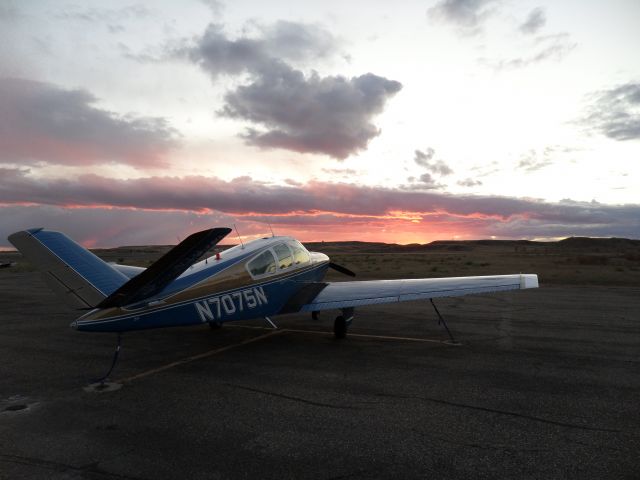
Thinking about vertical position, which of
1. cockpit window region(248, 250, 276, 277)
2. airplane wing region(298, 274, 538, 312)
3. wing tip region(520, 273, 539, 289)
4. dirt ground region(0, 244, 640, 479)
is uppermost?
cockpit window region(248, 250, 276, 277)

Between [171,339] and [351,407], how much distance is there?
6847 mm

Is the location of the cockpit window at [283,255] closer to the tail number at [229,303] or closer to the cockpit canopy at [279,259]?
the cockpit canopy at [279,259]

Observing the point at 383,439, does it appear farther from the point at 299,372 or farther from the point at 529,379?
the point at 529,379

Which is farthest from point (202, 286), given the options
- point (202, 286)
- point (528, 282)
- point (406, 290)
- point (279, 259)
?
point (528, 282)

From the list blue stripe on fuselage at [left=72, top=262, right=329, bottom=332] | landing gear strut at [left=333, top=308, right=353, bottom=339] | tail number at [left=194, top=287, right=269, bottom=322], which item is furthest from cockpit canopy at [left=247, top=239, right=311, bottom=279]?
landing gear strut at [left=333, top=308, right=353, bottom=339]

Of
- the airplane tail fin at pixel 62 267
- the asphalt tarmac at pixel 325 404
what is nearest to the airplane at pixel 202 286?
the airplane tail fin at pixel 62 267

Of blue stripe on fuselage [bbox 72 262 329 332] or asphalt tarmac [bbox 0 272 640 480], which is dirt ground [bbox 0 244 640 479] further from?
blue stripe on fuselage [bbox 72 262 329 332]

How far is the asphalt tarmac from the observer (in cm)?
467

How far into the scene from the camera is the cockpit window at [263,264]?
9595mm

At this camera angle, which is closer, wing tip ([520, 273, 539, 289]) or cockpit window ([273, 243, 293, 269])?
wing tip ([520, 273, 539, 289])

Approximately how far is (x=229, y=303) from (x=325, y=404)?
11.3 ft

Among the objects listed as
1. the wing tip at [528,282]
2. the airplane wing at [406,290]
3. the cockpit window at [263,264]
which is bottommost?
the airplane wing at [406,290]

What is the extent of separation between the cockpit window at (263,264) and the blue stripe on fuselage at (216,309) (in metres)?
0.26

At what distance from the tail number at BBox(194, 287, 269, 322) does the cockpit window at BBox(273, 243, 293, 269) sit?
1.10m
